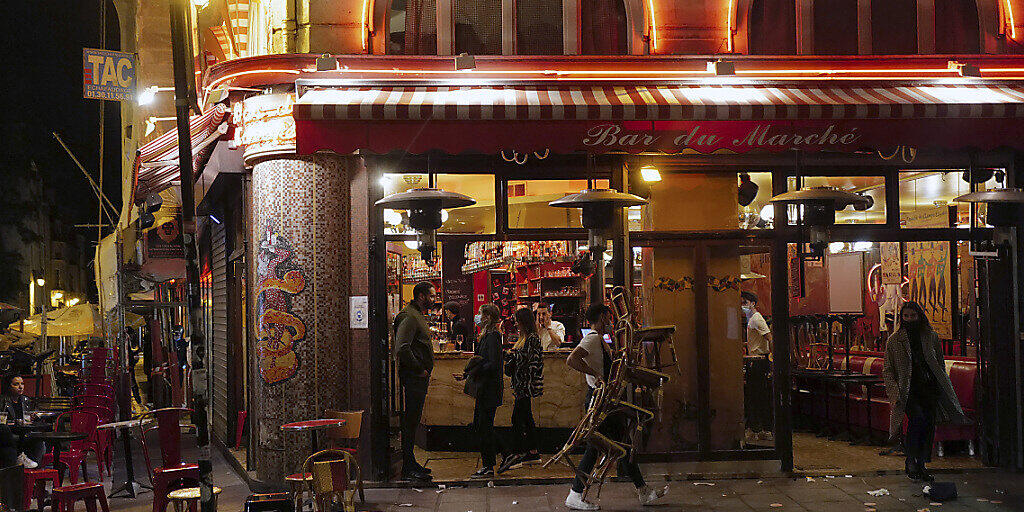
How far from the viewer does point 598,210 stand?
10375mm

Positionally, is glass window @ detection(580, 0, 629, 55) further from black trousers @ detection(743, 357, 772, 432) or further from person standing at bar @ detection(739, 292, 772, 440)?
black trousers @ detection(743, 357, 772, 432)

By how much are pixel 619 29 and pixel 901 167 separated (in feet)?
12.6

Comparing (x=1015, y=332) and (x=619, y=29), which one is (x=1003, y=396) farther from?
(x=619, y=29)

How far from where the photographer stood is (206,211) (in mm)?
16234

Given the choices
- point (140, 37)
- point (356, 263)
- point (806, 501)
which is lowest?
point (806, 501)

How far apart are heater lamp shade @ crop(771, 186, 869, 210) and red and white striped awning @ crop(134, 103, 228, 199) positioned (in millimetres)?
6904

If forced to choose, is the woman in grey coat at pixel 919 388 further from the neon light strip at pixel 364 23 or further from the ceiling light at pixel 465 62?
the neon light strip at pixel 364 23

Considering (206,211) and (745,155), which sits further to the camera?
(206,211)

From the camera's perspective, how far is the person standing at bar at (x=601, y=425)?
30.1ft

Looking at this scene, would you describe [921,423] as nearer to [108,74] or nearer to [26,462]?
[26,462]

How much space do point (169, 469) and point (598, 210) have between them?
505cm

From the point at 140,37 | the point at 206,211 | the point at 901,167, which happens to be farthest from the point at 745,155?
the point at 140,37

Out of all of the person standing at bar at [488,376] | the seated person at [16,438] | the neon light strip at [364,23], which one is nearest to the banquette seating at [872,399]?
the person standing at bar at [488,376]

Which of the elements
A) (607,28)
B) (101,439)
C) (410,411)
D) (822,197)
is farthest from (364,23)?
(101,439)
